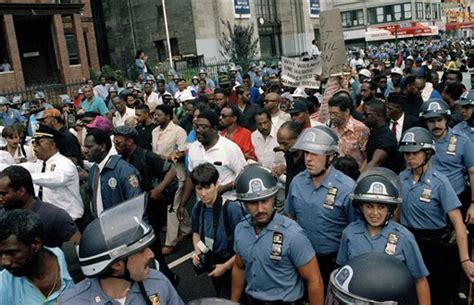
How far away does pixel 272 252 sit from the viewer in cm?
299

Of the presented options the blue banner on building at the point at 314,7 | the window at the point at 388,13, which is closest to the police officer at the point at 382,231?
the blue banner on building at the point at 314,7

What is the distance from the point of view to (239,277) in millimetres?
3322

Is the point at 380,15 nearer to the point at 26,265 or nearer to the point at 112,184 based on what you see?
the point at 112,184

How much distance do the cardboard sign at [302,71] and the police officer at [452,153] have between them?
4.38 meters

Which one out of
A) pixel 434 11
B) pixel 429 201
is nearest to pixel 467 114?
pixel 429 201

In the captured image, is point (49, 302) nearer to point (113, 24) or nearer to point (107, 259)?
point (107, 259)

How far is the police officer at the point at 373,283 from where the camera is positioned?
1760mm

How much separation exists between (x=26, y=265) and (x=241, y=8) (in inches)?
1409

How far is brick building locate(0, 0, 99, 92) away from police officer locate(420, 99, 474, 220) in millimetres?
22480

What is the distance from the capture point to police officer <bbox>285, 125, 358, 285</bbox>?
139 inches

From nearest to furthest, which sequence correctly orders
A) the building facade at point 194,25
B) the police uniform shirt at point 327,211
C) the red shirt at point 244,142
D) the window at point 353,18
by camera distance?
the police uniform shirt at point 327,211 → the red shirt at point 244,142 → the building facade at point 194,25 → the window at point 353,18

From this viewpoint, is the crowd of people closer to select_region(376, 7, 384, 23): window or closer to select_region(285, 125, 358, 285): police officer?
select_region(285, 125, 358, 285): police officer

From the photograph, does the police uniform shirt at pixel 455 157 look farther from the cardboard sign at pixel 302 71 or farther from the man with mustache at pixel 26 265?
the cardboard sign at pixel 302 71

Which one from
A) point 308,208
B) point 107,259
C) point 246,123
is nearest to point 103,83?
point 246,123
